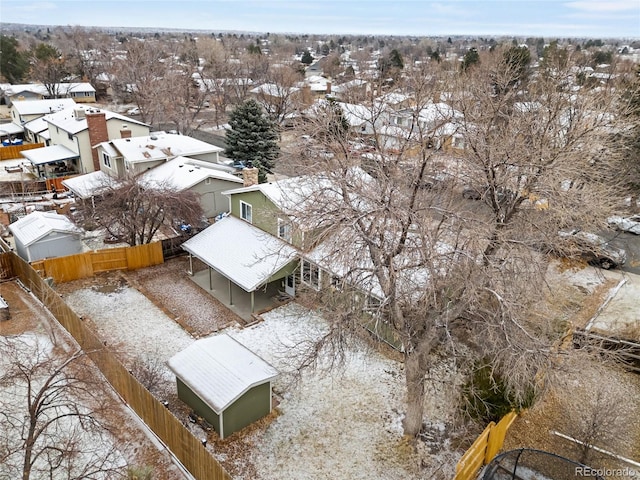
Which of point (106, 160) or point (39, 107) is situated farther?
point (39, 107)

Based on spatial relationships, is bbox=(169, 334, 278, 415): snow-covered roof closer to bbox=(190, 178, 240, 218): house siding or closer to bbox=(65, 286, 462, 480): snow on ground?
bbox=(65, 286, 462, 480): snow on ground

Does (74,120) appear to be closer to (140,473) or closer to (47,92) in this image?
(47,92)

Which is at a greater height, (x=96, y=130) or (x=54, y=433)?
(x=96, y=130)

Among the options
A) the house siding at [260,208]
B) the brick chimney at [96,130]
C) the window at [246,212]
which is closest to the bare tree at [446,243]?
the house siding at [260,208]

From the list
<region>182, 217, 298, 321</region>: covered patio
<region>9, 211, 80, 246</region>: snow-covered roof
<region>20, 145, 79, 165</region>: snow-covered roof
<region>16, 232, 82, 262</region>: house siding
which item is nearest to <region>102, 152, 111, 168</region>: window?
<region>20, 145, 79, 165</region>: snow-covered roof

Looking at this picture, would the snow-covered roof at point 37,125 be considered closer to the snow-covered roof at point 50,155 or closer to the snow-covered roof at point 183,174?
the snow-covered roof at point 50,155

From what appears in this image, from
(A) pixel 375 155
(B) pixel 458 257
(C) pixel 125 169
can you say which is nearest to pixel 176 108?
(C) pixel 125 169

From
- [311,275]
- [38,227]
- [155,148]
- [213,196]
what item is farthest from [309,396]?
[155,148]
